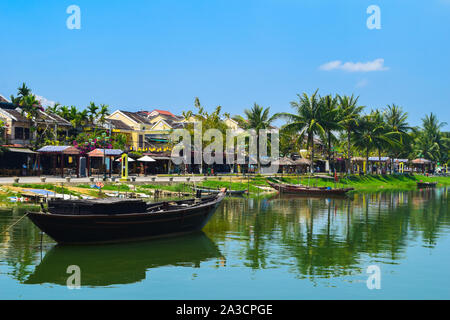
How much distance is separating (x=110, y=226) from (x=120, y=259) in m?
1.93

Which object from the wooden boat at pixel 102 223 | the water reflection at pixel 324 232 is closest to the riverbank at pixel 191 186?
the water reflection at pixel 324 232

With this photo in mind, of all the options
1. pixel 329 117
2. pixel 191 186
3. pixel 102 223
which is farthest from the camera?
pixel 329 117

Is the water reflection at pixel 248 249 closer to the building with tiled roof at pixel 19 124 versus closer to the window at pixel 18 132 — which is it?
the building with tiled roof at pixel 19 124

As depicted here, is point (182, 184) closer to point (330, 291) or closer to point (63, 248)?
point (63, 248)

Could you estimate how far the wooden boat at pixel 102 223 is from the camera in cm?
1823

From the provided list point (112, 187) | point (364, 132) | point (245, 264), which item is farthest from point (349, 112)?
point (245, 264)

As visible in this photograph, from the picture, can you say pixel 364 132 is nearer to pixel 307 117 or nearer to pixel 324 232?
pixel 307 117

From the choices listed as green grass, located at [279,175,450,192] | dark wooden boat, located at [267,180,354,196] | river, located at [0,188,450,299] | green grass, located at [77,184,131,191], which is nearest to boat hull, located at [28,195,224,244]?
river, located at [0,188,450,299]

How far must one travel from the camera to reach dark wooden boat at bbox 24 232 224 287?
15.3 meters

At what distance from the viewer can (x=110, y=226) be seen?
1908 cm

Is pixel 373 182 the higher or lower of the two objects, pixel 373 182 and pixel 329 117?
the lower

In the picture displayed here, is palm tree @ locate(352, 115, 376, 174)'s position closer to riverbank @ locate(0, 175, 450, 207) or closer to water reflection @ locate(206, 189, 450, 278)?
riverbank @ locate(0, 175, 450, 207)

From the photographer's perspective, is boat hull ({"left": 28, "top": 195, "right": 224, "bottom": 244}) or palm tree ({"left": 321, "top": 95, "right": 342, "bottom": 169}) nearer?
boat hull ({"left": 28, "top": 195, "right": 224, "bottom": 244})
